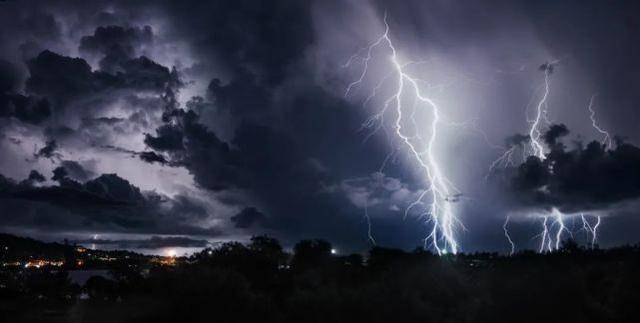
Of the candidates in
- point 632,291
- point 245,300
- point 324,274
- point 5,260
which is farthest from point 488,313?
point 5,260

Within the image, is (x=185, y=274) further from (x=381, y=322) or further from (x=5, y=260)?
(x=5, y=260)

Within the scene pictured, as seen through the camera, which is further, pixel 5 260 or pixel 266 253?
pixel 5 260

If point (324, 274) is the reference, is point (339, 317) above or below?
below

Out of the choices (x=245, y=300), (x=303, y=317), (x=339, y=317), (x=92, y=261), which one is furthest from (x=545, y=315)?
(x=92, y=261)

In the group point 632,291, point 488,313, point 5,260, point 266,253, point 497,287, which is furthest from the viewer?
point 5,260

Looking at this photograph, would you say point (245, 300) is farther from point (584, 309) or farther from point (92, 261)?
point (92, 261)

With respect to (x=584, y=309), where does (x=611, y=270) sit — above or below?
above

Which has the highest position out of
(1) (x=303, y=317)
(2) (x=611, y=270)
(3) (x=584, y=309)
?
(2) (x=611, y=270)

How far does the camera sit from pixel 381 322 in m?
19.5

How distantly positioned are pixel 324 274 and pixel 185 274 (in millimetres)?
12168

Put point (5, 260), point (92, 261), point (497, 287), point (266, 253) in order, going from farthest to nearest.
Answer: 1. point (92, 261)
2. point (5, 260)
3. point (266, 253)
4. point (497, 287)

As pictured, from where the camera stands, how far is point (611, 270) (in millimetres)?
21375

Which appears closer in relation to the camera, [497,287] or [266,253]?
[497,287]

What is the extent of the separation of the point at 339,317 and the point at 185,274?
5.58 metres
